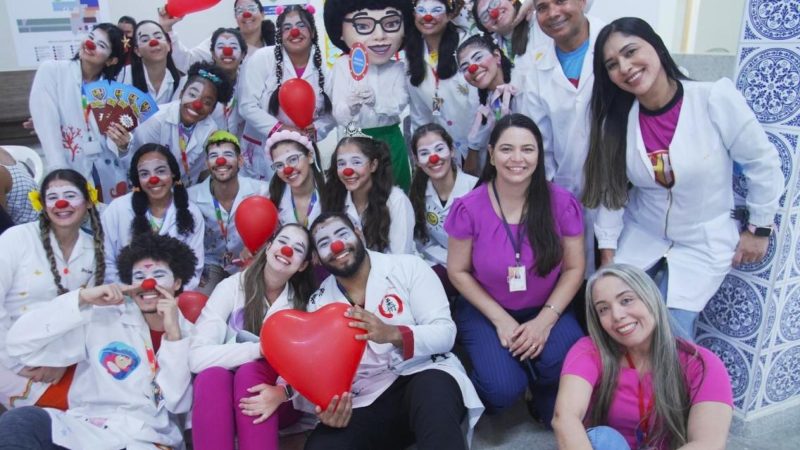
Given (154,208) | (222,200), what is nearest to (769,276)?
(222,200)

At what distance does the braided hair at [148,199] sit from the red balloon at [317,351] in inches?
43.9

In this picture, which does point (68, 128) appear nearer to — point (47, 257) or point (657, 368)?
point (47, 257)

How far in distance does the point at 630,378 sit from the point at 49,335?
71.7 inches

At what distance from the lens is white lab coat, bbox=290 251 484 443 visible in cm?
207

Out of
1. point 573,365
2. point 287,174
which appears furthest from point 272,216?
point 573,365

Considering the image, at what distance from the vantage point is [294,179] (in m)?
2.84

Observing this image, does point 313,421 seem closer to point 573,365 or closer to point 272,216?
point 272,216

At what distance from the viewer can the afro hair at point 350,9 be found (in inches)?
124

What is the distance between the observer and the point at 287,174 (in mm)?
2820

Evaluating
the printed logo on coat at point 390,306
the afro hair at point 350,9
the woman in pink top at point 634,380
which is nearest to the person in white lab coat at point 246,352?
the printed logo on coat at point 390,306

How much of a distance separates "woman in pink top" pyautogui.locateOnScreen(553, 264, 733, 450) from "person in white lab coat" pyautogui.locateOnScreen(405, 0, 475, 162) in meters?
1.47

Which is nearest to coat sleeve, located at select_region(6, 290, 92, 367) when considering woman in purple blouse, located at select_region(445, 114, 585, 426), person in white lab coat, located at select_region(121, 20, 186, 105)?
woman in purple blouse, located at select_region(445, 114, 585, 426)

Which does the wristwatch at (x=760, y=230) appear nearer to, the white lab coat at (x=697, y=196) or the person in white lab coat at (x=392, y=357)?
the white lab coat at (x=697, y=196)

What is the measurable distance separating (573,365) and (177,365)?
128 centimetres
